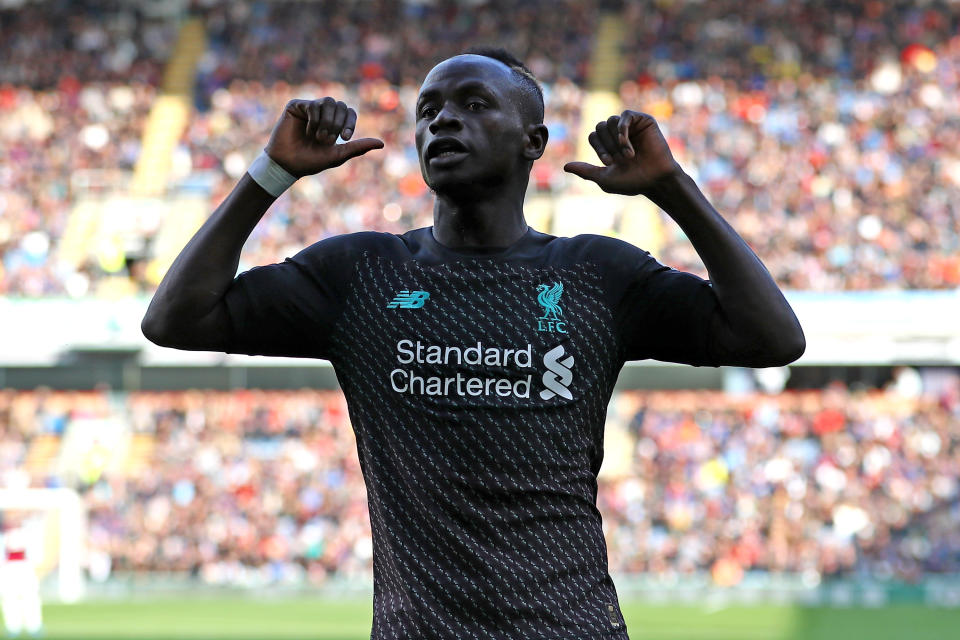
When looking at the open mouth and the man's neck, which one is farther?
the man's neck

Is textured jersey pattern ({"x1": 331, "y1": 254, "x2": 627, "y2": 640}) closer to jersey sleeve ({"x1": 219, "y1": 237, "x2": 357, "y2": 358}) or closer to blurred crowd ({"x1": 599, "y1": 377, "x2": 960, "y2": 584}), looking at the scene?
jersey sleeve ({"x1": 219, "y1": 237, "x2": 357, "y2": 358})

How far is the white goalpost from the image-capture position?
20.4 m

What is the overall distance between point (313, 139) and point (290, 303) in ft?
1.08

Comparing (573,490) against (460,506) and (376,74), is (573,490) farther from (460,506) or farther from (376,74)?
(376,74)

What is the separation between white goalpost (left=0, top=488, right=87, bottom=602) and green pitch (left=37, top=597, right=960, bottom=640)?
5.43 ft

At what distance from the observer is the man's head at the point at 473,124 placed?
271 cm

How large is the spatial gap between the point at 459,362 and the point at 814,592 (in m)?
17.2

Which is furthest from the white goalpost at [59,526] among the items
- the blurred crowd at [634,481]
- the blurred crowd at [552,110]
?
the blurred crowd at [552,110]

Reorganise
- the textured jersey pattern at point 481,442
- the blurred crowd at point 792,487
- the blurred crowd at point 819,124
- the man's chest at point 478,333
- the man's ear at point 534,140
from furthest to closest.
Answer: the blurred crowd at point 819,124
the blurred crowd at point 792,487
the man's ear at point 534,140
the man's chest at point 478,333
the textured jersey pattern at point 481,442

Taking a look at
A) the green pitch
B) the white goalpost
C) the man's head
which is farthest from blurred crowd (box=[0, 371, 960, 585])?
the man's head

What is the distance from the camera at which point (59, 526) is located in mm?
20578

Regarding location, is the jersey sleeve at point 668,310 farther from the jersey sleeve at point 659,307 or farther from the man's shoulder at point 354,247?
the man's shoulder at point 354,247

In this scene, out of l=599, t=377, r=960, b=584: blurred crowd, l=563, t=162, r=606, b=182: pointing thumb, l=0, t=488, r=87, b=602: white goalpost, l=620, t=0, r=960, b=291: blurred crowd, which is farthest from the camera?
l=620, t=0, r=960, b=291: blurred crowd

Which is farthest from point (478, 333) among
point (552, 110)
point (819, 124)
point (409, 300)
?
point (552, 110)
